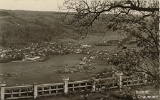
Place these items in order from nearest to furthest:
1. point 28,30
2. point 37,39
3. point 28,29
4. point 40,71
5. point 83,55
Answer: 1. point 40,71
2. point 83,55
3. point 37,39
4. point 28,30
5. point 28,29

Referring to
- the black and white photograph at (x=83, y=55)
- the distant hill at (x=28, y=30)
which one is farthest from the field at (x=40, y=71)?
the distant hill at (x=28, y=30)

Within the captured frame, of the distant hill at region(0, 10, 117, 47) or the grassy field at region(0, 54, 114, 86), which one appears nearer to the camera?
the grassy field at region(0, 54, 114, 86)

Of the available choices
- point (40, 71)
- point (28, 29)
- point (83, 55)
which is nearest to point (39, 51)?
point (83, 55)

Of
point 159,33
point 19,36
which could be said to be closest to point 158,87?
point 159,33

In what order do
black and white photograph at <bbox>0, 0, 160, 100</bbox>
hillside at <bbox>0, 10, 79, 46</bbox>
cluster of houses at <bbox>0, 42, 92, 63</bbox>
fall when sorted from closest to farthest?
1. black and white photograph at <bbox>0, 0, 160, 100</bbox>
2. cluster of houses at <bbox>0, 42, 92, 63</bbox>
3. hillside at <bbox>0, 10, 79, 46</bbox>

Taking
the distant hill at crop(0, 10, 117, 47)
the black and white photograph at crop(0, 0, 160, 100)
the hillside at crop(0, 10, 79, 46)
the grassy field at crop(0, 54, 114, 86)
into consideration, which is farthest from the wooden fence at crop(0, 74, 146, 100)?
the hillside at crop(0, 10, 79, 46)

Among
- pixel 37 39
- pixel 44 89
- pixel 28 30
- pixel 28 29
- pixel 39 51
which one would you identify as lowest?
pixel 44 89

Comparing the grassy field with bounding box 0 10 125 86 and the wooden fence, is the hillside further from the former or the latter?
the wooden fence

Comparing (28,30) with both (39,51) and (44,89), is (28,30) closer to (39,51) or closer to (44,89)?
(39,51)
